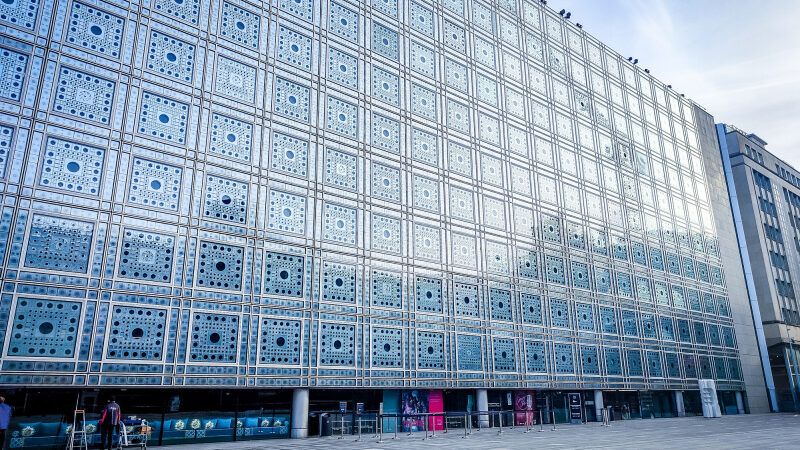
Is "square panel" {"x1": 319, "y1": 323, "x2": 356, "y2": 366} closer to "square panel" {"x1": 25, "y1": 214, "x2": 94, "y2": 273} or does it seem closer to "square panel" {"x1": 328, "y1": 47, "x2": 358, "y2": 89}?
"square panel" {"x1": 25, "y1": 214, "x2": 94, "y2": 273}

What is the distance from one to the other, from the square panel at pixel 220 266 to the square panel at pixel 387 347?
20.8 ft

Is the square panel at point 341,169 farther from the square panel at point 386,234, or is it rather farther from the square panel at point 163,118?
the square panel at point 163,118

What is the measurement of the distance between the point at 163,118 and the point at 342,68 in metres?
9.01

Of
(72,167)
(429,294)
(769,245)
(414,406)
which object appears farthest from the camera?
(769,245)

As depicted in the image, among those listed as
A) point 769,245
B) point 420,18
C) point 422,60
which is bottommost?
point 769,245

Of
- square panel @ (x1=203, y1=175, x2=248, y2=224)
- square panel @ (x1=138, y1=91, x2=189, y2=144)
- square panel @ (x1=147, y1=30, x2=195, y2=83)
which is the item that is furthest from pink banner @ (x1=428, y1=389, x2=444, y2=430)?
square panel @ (x1=147, y1=30, x2=195, y2=83)

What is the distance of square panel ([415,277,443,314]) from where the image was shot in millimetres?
26219

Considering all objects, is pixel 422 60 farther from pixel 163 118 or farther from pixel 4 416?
pixel 4 416

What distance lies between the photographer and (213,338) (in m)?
19.8

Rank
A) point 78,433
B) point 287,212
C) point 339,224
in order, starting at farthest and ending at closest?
point 339,224, point 287,212, point 78,433

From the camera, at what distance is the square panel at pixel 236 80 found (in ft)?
73.8

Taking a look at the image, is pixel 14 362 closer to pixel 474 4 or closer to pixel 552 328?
pixel 552 328

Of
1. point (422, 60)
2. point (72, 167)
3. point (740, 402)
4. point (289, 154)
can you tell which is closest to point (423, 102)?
point (422, 60)

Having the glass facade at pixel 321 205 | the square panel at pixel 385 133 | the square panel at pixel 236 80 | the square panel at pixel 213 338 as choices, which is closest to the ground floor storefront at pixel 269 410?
the glass facade at pixel 321 205
